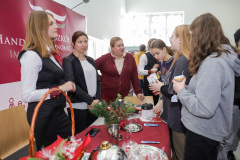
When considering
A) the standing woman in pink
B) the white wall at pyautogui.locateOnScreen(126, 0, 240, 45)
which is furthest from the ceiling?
the white wall at pyautogui.locateOnScreen(126, 0, 240, 45)

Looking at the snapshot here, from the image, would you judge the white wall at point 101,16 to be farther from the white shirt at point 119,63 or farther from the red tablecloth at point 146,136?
the red tablecloth at point 146,136

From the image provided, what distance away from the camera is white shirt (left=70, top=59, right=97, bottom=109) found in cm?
186

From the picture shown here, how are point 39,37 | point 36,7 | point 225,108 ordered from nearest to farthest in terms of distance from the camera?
point 225,108 → point 39,37 → point 36,7

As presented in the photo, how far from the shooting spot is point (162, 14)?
873 centimetres

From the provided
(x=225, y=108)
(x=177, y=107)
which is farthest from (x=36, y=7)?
(x=225, y=108)

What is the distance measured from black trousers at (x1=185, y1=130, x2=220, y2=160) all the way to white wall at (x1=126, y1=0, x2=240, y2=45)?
26.5 ft

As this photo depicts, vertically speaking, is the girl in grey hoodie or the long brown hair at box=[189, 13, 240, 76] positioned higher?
the long brown hair at box=[189, 13, 240, 76]

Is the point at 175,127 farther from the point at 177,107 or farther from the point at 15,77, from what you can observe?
the point at 15,77

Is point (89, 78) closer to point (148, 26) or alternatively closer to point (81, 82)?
point (81, 82)

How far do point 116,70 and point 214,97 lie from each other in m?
1.49

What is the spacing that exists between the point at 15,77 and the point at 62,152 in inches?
59.9

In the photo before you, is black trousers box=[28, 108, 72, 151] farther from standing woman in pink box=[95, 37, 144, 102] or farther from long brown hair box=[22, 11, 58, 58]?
standing woman in pink box=[95, 37, 144, 102]

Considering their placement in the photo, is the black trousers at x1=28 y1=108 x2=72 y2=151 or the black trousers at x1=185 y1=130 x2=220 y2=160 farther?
the black trousers at x1=28 y1=108 x2=72 y2=151

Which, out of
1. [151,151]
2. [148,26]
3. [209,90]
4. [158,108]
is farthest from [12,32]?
[148,26]
